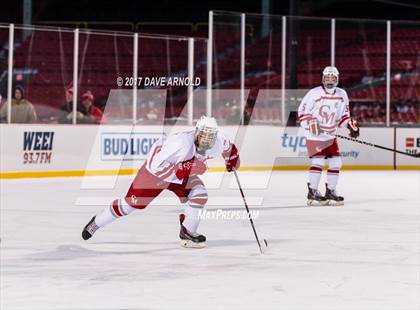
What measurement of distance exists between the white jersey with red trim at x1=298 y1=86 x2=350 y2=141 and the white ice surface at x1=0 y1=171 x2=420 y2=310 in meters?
0.86

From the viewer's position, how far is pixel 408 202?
1170cm

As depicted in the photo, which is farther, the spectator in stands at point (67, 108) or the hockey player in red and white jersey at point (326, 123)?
the spectator in stands at point (67, 108)

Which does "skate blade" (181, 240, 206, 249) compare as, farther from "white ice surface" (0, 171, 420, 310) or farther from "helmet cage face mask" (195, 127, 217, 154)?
"helmet cage face mask" (195, 127, 217, 154)

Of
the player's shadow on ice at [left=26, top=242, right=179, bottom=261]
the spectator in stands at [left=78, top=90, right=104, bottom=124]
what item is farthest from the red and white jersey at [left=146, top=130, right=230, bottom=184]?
the spectator in stands at [left=78, top=90, right=104, bottom=124]

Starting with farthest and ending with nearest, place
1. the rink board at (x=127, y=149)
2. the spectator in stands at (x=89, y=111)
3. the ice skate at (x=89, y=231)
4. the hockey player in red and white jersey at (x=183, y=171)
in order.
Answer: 1. the spectator in stands at (x=89, y=111)
2. the rink board at (x=127, y=149)
3. the ice skate at (x=89, y=231)
4. the hockey player in red and white jersey at (x=183, y=171)

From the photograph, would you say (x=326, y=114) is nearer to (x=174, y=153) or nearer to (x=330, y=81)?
(x=330, y=81)

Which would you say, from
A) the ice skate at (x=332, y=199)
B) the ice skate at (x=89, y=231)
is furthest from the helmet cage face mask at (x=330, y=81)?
the ice skate at (x=89, y=231)

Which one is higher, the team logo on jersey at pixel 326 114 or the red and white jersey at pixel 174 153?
the team logo on jersey at pixel 326 114

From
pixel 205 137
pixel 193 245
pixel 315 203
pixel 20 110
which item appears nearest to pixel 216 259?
pixel 193 245

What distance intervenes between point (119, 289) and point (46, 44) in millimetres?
9966

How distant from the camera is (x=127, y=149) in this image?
51.4 ft

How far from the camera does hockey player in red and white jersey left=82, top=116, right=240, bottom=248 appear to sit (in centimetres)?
705

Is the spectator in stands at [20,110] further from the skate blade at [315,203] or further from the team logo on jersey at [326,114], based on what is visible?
the skate blade at [315,203]

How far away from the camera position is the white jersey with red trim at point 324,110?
37.2ft
